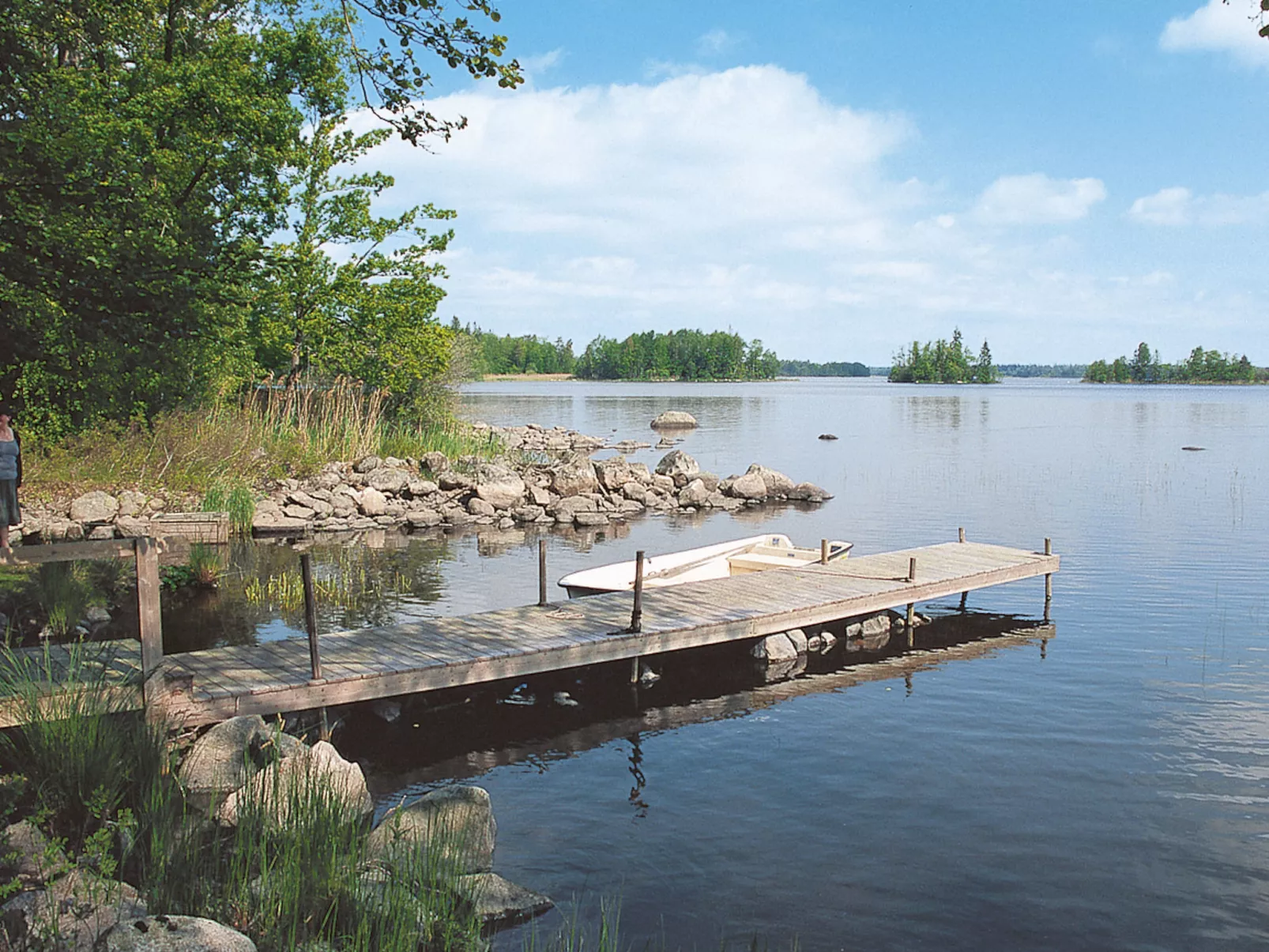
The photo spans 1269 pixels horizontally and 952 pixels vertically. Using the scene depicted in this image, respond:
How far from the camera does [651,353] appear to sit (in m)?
197

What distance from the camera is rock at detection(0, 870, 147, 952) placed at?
4.81 m

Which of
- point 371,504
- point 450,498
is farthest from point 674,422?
point 371,504

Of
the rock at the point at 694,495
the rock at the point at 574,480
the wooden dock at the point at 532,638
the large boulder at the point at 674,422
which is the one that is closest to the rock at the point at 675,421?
the large boulder at the point at 674,422

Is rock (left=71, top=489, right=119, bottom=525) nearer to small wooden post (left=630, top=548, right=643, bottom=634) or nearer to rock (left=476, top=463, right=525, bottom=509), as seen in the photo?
rock (left=476, top=463, right=525, bottom=509)

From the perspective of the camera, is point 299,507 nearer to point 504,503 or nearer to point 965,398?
point 504,503

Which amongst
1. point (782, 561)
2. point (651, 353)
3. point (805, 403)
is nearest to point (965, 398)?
point (805, 403)

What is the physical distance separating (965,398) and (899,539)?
101367 millimetres

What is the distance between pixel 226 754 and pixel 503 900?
2.60 metres

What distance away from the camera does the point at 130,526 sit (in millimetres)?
20797

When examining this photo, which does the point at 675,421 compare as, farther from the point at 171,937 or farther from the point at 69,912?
the point at 171,937

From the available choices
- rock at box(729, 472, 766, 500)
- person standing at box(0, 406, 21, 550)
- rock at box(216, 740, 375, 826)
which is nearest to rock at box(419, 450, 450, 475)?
rock at box(729, 472, 766, 500)

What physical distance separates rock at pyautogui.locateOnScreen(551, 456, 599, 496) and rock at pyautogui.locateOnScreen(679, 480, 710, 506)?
264 cm

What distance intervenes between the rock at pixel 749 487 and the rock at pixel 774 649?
1792 cm

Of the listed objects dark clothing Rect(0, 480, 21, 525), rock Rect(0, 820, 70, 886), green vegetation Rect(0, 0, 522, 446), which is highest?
green vegetation Rect(0, 0, 522, 446)
